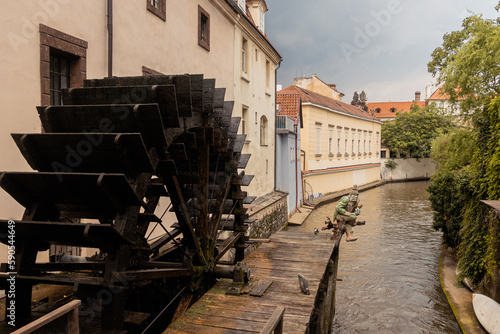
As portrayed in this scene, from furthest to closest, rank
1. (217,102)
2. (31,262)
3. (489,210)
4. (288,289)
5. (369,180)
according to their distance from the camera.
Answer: (369,180) < (489,210) < (217,102) < (288,289) < (31,262)

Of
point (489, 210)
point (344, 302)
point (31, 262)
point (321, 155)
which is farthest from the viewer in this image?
point (321, 155)

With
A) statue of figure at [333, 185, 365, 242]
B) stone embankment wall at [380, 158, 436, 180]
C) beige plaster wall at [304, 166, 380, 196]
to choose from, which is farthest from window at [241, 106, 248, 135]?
stone embankment wall at [380, 158, 436, 180]

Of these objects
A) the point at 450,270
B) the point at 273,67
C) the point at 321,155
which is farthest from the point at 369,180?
the point at 450,270

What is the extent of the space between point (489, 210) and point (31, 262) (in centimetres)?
→ 898

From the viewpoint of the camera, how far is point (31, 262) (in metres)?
4.13

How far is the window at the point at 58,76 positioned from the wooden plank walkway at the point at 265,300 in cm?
386

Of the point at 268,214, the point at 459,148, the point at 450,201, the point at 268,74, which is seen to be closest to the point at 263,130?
the point at 268,74

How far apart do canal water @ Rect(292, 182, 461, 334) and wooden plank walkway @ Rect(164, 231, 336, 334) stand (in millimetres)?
3527

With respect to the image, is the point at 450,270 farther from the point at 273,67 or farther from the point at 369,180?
the point at 369,180

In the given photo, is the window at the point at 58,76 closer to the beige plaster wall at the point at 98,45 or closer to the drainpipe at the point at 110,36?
the beige plaster wall at the point at 98,45

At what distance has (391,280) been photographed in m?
12.4

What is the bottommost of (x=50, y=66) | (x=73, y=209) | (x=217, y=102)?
(x=73, y=209)

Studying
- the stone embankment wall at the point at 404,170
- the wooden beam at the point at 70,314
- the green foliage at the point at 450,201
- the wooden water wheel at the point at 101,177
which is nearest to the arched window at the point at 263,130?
the green foliage at the point at 450,201

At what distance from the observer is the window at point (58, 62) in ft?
19.2
